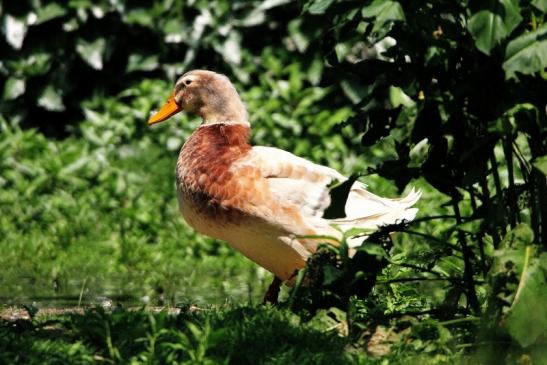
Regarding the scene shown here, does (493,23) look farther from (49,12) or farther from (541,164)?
(49,12)

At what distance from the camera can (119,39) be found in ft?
32.6

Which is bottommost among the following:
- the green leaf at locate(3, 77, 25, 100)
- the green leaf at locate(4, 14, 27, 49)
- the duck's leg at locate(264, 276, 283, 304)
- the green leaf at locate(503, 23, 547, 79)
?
the green leaf at locate(3, 77, 25, 100)

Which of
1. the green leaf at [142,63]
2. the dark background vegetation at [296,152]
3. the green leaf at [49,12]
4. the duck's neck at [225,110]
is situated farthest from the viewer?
the green leaf at [142,63]

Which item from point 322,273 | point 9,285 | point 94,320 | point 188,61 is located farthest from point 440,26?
point 188,61

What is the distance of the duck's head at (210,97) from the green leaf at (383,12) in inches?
96.2

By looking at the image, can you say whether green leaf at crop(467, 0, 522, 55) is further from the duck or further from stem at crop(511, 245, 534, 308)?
the duck

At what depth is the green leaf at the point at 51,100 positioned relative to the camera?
31.8 ft

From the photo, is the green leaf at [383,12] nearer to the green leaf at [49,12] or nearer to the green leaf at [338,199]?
the green leaf at [338,199]

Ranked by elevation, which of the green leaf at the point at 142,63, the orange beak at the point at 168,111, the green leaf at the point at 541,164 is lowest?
the green leaf at the point at 142,63

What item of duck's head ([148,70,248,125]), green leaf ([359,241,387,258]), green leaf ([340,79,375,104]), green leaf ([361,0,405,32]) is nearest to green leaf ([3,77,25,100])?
green leaf ([340,79,375,104])

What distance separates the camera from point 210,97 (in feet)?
20.7

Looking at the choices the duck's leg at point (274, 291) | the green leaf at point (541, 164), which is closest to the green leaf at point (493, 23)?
the green leaf at point (541, 164)

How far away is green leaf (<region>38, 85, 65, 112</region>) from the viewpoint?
31.8 feet

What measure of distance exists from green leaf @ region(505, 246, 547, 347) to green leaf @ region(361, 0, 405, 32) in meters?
0.92
